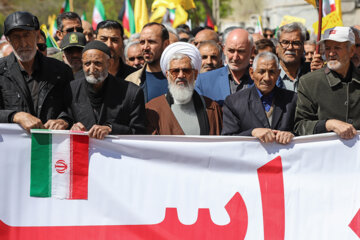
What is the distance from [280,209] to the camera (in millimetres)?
5355

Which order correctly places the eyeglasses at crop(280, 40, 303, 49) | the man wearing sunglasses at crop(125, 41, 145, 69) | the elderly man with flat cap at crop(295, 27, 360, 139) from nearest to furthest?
1. the elderly man with flat cap at crop(295, 27, 360, 139)
2. the eyeglasses at crop(280, 40, 303, 49)
3. the man wearing sunglasses at crop(125, 41, 145, 69)

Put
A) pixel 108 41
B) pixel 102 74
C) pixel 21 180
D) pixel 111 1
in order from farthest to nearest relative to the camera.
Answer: pixel 111 1 → pixel 108 41 → pixel 102 74 → pixel 21 180

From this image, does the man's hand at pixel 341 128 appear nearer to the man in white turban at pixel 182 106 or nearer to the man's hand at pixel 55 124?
the man in white turban at pixel 182 106

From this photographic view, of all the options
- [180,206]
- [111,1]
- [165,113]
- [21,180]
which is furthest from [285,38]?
[111,1]

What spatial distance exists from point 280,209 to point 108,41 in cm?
312

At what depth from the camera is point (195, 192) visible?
17.5 feet

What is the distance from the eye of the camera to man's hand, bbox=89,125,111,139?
5156 mm

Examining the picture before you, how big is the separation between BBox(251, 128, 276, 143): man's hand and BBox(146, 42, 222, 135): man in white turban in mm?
555

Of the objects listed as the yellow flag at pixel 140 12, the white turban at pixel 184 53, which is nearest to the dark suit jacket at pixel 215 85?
the white turban at pixel 184 53

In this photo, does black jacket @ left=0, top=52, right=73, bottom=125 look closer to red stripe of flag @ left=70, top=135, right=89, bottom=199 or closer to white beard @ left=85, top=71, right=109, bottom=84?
white beard @ left=85, top=71, right=109, bottom=84

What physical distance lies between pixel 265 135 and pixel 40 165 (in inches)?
68.1

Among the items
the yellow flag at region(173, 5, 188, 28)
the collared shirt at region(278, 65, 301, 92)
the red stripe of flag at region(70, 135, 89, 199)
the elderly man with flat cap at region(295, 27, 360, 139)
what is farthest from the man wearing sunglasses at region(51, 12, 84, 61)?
the yellow flag at region(173, 5, 188, 28)

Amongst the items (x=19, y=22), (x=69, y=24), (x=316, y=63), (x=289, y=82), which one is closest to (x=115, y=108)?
(x=19, y=22)

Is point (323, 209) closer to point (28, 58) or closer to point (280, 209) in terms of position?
point (280, 209)
